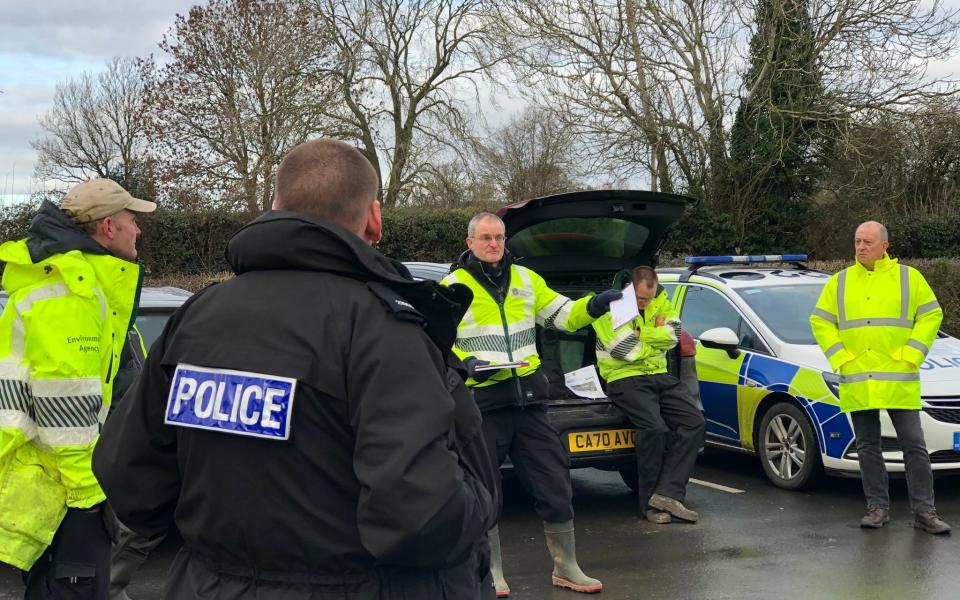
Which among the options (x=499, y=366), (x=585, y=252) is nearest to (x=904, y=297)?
(x=585, y=252)

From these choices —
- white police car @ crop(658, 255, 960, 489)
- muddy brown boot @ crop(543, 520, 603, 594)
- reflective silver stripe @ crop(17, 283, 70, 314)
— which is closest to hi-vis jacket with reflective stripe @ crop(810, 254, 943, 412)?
white police car @ crop(658, 255, 960, 489)

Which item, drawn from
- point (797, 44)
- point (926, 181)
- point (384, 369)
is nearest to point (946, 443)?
point (384, 369)

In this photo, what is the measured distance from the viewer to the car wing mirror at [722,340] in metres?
8.15

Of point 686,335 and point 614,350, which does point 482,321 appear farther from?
point 686,335

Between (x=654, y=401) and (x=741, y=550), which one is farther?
(x=654, y=401)

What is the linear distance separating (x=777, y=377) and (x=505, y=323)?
10.9 feet

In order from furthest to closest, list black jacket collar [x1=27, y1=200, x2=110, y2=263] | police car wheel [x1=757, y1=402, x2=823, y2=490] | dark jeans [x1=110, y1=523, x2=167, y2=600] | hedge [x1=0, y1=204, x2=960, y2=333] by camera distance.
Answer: hedge [x1=0, y1=204, x2=960, y2=333] < police car wheel [x1=757, y1=402, x2=823, y2=490] < dark jeans [x1=110, y1=523, x2=167, y2=600] < black jacket collar [x1=27, y1=200, x2=110, y2=263]

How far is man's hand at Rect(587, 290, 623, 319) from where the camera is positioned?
17.2 ft

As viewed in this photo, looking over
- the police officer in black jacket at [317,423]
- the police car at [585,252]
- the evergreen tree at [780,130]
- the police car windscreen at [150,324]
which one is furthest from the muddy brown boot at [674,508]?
the evergreen tree at [780,130]

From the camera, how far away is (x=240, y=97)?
872 inches

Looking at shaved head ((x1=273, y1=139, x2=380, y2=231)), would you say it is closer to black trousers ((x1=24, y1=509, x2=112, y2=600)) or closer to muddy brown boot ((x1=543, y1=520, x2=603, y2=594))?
black trousers ((x1=24, y1=509, x2=112, y2=600))

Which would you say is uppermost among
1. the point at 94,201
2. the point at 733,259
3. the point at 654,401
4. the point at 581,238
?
the point at 94,201

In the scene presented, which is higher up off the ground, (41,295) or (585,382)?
(41,295)

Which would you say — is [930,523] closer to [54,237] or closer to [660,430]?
[660,430]
